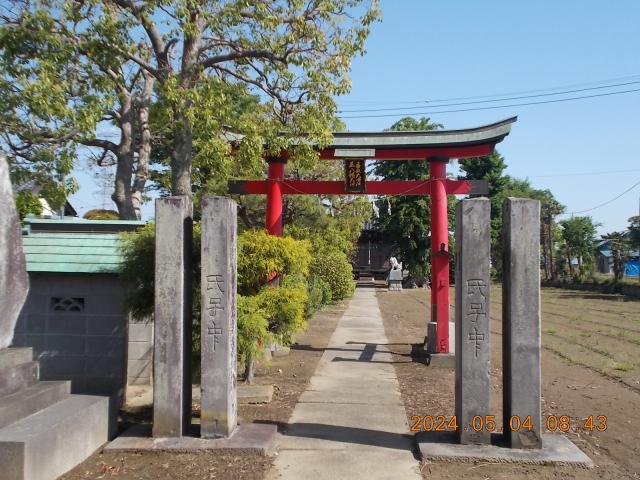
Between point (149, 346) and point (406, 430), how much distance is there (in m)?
4.15

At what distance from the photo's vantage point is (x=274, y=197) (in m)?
11.8

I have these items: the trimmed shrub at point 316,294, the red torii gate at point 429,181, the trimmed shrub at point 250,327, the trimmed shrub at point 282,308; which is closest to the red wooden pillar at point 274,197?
the red torii gate at point 429,181

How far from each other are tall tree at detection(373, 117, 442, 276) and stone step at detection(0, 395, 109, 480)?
3127cm

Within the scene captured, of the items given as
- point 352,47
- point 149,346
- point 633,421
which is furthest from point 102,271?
point 633,421

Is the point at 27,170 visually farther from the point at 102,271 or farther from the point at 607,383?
the point at 607,383

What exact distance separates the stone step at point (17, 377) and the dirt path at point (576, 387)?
153 inches

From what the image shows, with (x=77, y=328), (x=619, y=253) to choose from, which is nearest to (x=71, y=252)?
(x=77, y=328)

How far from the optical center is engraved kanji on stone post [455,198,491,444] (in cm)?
559

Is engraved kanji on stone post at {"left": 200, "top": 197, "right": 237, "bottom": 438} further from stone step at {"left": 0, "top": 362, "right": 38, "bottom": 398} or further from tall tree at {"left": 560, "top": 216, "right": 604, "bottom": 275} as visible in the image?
tall tree at {"left": 560, "top": 216, "right": 604, "bottom": 275}

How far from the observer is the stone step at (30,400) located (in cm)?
481

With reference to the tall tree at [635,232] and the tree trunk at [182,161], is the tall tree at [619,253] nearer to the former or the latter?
the tall tree at [635,232]

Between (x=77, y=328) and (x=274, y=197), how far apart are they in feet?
16.5

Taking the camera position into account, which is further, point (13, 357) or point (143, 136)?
point (143, 136)
